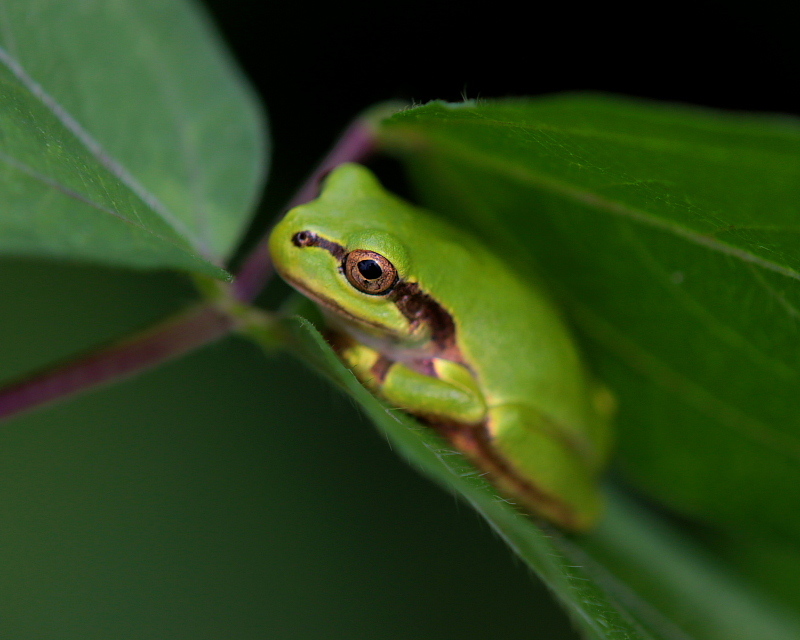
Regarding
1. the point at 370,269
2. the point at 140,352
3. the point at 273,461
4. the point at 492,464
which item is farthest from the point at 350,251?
the point at 273,461

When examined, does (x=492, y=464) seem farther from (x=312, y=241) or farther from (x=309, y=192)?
(x=309, y=192)

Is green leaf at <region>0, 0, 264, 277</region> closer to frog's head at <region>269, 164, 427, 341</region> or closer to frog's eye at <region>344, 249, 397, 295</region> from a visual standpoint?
frog's head at <region>269, 164, 427, 341</region>

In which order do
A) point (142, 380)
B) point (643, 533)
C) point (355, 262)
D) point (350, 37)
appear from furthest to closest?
point (350, 37), point (142, 380), point (643, 533), point (355, 262)

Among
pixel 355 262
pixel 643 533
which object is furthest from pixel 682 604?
pixel 355 262

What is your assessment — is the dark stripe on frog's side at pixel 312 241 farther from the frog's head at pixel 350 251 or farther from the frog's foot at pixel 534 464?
the frog's foot at pixel 534 464

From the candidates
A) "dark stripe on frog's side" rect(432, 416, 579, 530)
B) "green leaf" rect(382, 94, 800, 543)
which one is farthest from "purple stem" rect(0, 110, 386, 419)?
"dark stripe on frog's side" rect(432, 416, 579, 530)

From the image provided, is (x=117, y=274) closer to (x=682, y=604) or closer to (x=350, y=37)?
(x=350, y=37)
